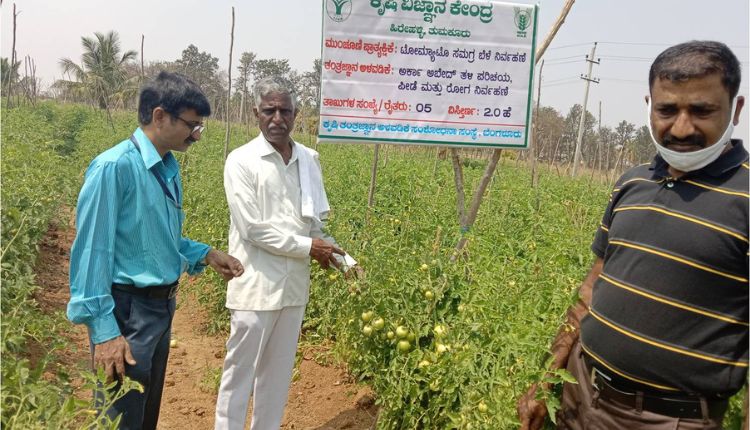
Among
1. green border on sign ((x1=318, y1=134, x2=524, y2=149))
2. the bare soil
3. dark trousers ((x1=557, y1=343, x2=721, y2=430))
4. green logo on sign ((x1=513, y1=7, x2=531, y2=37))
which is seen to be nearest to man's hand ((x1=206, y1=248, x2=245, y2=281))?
the bare soil

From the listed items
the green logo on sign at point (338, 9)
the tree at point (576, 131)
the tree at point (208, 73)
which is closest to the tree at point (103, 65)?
the tree at point (208, 73)

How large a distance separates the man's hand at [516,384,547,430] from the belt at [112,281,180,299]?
1430 millimetres

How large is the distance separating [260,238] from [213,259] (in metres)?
0.23

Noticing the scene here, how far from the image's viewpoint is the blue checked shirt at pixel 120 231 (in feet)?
6.40

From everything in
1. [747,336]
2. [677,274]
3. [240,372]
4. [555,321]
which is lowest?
[240,372]

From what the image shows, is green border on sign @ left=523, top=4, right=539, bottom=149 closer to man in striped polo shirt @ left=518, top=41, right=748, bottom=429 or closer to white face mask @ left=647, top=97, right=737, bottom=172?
man in striped polo shirt @ left=518, top=41, right=748, bottom=429

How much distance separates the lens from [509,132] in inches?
138

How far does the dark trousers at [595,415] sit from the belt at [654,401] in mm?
14

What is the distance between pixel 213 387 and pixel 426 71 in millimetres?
2464

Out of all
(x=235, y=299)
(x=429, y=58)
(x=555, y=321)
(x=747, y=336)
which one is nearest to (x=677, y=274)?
(x=747, y=336)

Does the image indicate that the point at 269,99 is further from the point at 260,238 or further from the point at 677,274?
the point at 677,274

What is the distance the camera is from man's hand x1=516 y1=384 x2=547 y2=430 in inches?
76.7

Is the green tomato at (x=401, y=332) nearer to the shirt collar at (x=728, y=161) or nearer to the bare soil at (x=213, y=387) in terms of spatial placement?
the bare soil at (x=213, y=387)

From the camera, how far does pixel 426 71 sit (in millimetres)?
3383
